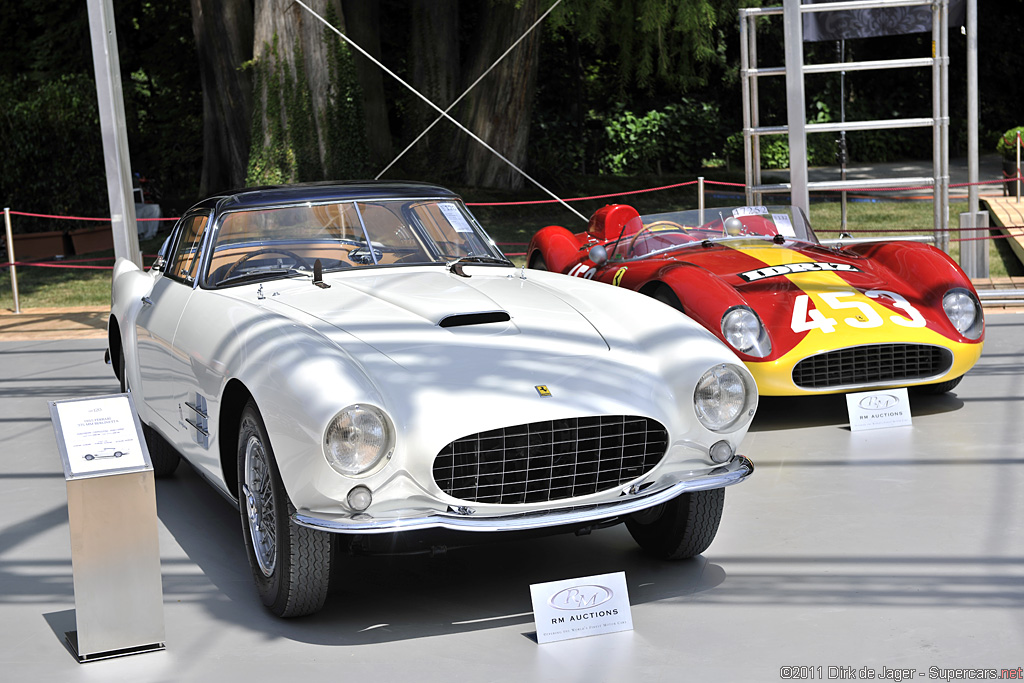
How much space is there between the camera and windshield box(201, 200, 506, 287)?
4652 millimetres

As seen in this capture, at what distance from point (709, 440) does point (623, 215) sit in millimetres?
4081

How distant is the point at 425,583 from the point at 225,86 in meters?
14.9

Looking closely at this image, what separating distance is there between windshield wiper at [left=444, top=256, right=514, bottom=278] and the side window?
107 centimetres

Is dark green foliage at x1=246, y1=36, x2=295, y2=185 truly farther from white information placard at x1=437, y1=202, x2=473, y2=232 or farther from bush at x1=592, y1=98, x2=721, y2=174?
bush at x1=592, y1=98, x2=721, y2=174

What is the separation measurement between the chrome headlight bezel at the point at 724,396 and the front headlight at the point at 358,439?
1079 mm

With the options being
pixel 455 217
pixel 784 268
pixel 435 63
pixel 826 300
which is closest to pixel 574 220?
pixel 435 63

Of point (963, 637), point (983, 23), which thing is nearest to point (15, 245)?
point (963, 637)

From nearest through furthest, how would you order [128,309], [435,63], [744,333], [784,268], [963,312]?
[128,309] → [744,333] → [963,312] → [784,268] → [435,63]

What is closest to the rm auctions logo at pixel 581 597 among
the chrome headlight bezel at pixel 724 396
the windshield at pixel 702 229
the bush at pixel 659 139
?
the chrome headlight bezel at pixel 724 396

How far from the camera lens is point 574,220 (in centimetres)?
1794

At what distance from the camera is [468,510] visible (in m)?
3.31

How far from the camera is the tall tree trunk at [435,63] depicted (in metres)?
17.8

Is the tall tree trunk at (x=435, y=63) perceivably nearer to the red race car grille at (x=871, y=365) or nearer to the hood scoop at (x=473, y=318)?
the red race car grille at (x=871, y=365)

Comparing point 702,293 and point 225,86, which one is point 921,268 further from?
point 225,86
